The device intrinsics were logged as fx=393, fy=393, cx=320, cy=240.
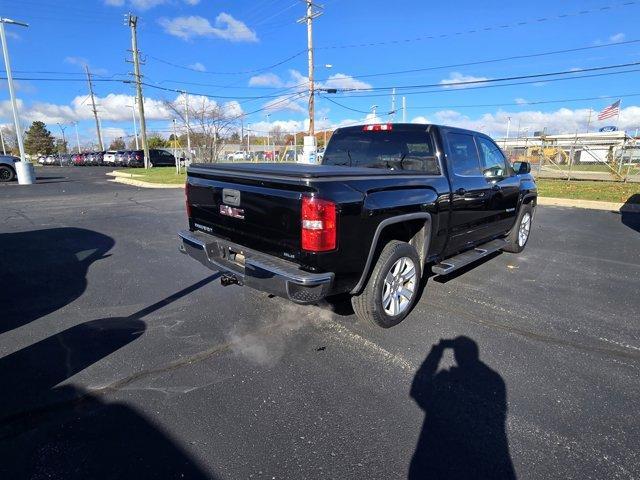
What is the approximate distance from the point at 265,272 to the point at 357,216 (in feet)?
2.82

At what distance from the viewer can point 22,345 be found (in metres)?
3.33

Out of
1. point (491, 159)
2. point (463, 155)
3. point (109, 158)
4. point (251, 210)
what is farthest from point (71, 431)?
point (109, 158)

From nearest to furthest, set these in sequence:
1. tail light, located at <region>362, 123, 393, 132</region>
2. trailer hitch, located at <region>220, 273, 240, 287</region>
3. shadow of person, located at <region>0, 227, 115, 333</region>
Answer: trailer hitch, located at <region>220, 273, 240, 287</region> → shadow of person, located at <region>0, 227, 115, 333</region> → tail light, located at <region>362, 123, 393, 132</region>

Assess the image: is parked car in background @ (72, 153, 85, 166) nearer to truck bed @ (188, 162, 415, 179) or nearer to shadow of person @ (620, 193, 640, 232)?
truck bed @ (188, 162, 415, 179)

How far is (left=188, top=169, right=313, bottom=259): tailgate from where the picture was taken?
3.10 metres

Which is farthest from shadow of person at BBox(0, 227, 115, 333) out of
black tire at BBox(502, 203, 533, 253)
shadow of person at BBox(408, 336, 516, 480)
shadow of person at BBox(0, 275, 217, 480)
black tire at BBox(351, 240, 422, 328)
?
black tire at BBox(502, 203, 533, 253)

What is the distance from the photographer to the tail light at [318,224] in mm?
2936

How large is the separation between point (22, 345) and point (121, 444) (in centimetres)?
175

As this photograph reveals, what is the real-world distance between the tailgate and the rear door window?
7.50 ft

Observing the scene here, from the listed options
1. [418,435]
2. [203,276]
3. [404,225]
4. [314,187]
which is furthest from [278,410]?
[203,276]

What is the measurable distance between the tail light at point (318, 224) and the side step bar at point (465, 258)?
5.82ft

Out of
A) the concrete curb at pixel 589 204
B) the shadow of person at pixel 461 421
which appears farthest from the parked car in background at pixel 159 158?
the shadow of person at pixel 461 421

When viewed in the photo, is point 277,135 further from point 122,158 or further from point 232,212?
point 232,212

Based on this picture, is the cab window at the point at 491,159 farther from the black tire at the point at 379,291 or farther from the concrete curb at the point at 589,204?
the concrete curb at the point at 589,204
